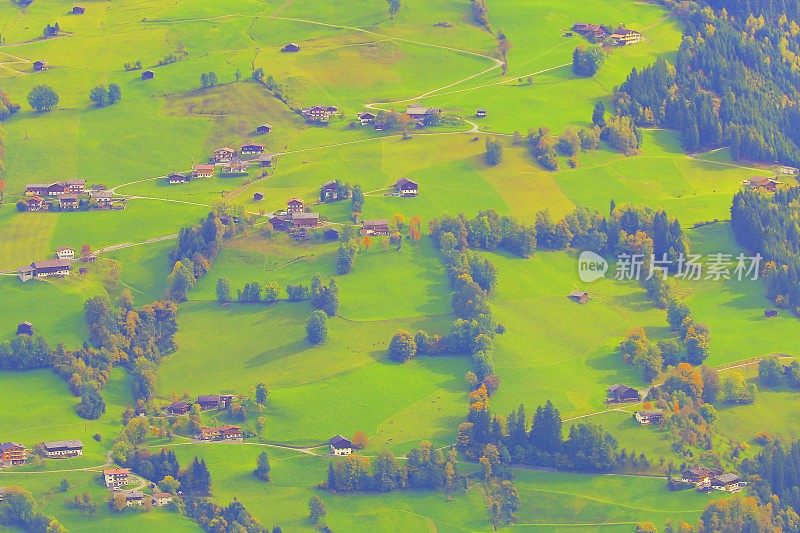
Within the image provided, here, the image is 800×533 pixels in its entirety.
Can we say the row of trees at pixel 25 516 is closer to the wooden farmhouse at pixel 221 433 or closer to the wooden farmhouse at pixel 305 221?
the wooden farmhouse at pixel 221 433

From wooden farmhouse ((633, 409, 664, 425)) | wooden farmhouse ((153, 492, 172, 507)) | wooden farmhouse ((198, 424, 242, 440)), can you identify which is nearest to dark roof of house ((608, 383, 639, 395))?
wooden farmhouse ((633, 409, 664, 425))

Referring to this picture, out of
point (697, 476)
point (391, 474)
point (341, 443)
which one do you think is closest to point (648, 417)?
point (697, 476)

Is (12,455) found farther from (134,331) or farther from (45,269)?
(45,269)

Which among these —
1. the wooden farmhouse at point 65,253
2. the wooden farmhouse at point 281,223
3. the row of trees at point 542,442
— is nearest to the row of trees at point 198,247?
the wooden farmhouse at point 281,223

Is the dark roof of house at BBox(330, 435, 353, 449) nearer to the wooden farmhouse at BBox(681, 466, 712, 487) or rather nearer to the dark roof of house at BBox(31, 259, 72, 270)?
the wooden farmhouse at BBox(681, 466, 712, 487)

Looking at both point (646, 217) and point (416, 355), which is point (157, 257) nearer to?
point (416, 355)

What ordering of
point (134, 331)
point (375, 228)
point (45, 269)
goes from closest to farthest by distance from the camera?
point (134, 331), point (45, 269), point (375, 228)
